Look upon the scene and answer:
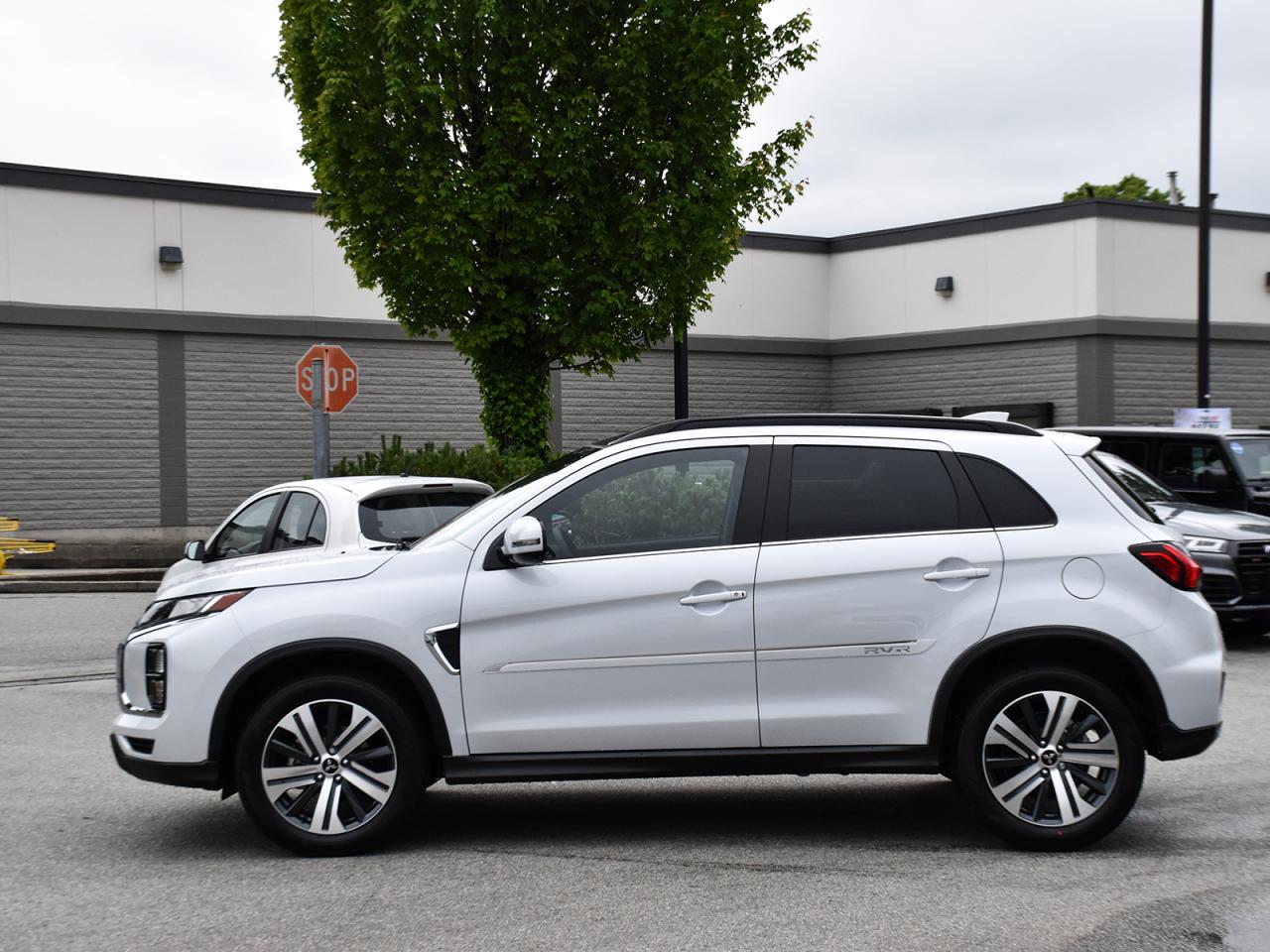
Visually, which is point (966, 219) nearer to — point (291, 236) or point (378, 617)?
point (291, 236)

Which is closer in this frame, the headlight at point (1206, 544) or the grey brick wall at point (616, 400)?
the headlight at point (1206, 544)

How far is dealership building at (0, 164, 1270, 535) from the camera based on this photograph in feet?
72.2

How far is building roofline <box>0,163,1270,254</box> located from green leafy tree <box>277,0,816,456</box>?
5.27 m

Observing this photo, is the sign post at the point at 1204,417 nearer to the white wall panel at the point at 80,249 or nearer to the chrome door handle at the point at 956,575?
the chrome door handle at the point at 956,575

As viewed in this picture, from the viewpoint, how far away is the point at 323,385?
50.0ft

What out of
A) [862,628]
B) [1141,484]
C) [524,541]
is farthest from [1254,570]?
[524,541]

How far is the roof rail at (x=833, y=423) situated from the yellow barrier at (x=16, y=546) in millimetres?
15912

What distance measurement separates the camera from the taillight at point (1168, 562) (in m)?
5.98

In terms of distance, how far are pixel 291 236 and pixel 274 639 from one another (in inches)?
733

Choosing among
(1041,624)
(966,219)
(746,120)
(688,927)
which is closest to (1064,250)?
(966,219)

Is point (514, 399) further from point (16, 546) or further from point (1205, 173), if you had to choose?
point (1205, 173)

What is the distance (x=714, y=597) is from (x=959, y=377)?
854 inches

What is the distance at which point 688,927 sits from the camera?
197 inches

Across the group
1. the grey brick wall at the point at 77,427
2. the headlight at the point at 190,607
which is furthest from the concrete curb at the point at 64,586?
the headlight at the point at 190,607
